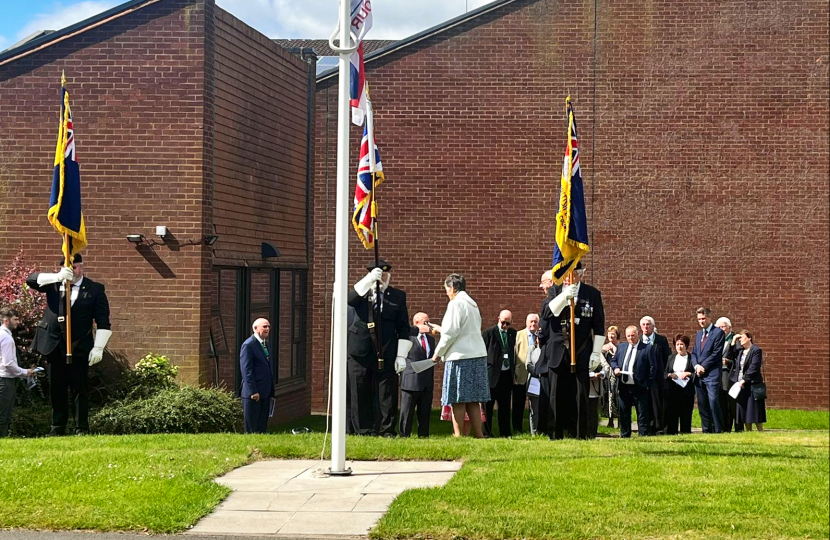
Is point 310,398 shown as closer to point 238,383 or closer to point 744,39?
Answer: point 238,383

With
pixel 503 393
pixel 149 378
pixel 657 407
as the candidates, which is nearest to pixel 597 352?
pixel 503 393

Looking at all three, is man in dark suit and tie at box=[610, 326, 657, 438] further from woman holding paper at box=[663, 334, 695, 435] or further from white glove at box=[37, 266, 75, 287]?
white glove at box=[37, 266, 75, 287]

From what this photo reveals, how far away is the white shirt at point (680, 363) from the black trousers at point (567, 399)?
15.7 ft

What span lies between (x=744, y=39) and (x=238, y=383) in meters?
11.4

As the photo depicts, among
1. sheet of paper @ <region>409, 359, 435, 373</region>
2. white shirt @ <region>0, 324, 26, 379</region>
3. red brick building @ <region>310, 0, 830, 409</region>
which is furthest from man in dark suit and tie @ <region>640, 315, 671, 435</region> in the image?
white shirt @ <region>0, 324, 26, 379</region>

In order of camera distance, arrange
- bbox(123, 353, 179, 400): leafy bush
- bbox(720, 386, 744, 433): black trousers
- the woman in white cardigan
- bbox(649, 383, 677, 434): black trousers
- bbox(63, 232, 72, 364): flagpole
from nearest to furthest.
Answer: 1. the woman in white cardigan
2. bbox(63, 232, 72, 364): flagpole
3. bbox(123, 353, 179, 400): leafy bush
4. bbox(649, 383, 677, 434): black trousers
5. bbox(720, 386, 744, 433): black trousers

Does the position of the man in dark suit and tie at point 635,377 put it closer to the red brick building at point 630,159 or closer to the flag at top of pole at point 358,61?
the red brick building at point 630,159

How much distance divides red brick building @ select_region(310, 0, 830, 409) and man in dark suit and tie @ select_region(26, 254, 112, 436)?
8652 millimetres

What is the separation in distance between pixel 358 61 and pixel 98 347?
491cm

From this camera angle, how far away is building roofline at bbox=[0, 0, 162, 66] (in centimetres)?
1592

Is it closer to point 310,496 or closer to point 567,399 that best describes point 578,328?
point 567,399

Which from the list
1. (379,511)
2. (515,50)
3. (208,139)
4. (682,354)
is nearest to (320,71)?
(515,50)

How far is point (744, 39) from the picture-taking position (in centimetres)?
2166

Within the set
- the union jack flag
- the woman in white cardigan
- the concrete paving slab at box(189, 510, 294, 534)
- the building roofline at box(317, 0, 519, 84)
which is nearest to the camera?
the concrete paving slab at box(189, 510, 294, 534)
